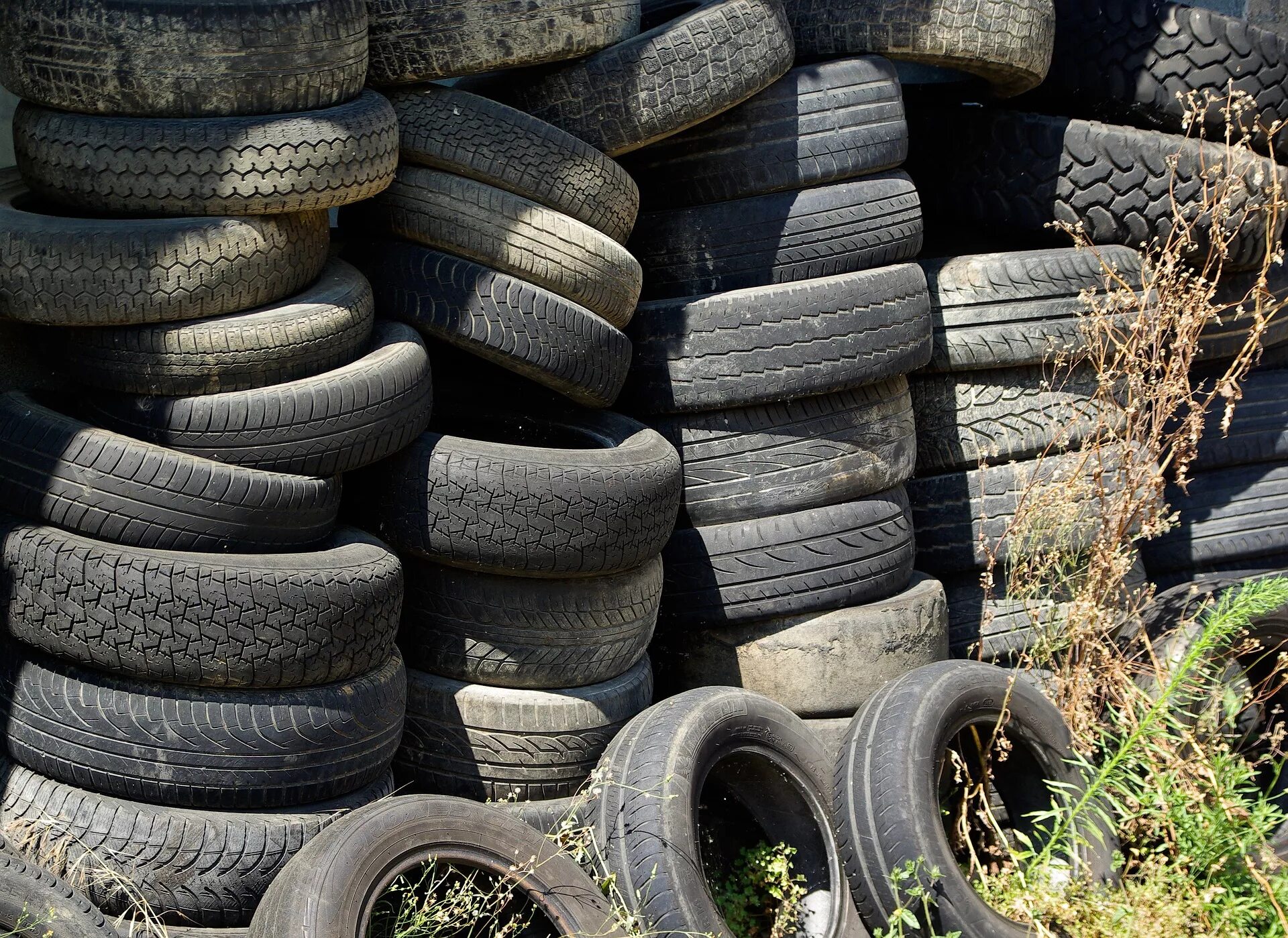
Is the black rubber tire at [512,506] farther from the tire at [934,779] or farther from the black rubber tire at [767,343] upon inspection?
the tire at [934,779]

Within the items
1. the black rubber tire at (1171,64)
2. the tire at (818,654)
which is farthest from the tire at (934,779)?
the black rubber tire at (1171,64)

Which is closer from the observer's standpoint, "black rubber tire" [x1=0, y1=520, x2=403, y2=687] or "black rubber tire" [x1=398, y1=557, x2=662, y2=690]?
"black rubber tire" [x1=0, y1=520, x2=403, y2=687]

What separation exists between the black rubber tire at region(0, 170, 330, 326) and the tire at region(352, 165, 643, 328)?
543mm

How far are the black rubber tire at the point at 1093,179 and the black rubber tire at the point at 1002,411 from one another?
600 mm

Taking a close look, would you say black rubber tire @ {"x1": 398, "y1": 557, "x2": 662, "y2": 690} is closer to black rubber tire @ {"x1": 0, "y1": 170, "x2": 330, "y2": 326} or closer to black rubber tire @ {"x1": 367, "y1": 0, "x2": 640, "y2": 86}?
black rubber tire @ {"x1": 0, "y1": 170, "x2": 330, "y2": 326}

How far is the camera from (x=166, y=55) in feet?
10.5

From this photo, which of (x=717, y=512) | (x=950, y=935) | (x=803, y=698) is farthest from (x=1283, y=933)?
(x=717, y=512)

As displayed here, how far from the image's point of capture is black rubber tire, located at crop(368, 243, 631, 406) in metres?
3.70

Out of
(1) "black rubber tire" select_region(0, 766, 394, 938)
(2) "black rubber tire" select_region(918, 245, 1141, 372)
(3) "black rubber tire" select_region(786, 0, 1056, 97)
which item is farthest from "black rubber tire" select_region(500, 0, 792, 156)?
(1) "black rubber tire" select_region(0, 766, 394, 938)

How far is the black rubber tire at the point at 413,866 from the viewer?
9.14 feet

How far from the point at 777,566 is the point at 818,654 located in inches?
12.3

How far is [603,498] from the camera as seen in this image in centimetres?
363

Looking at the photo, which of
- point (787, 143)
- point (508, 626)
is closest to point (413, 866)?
point (508, 626)

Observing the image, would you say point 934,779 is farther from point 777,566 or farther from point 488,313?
point 488,313
